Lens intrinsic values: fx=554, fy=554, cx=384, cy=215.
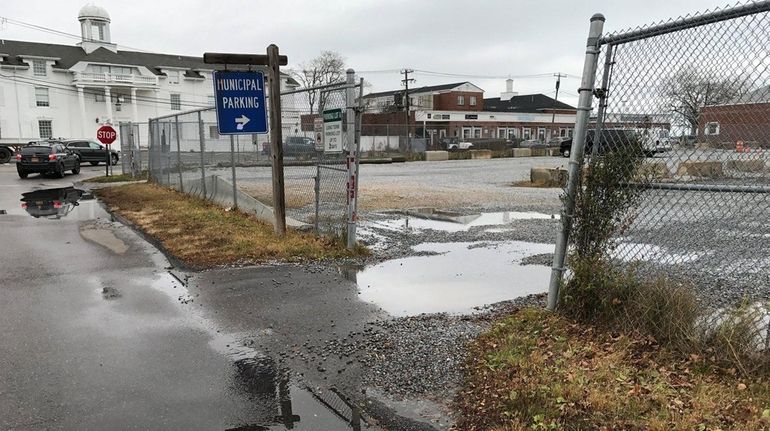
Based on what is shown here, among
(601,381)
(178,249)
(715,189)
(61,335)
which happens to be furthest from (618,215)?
(178,249)

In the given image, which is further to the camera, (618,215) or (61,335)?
(61,335)

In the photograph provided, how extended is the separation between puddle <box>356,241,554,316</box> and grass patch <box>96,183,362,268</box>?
3.70ft

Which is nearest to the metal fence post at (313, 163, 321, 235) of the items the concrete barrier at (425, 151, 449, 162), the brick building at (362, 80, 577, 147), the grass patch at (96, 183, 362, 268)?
the grass patch at (96, 183, 362, 268)

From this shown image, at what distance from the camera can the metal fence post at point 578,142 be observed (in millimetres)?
4105

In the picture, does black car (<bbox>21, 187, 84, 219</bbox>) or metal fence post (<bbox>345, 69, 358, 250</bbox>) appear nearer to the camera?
metal fence post (<bbox>345, 69, 358, 250</bbox>)

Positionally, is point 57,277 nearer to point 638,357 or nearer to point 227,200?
point 227,200

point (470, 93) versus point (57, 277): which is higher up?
point (470, 93)

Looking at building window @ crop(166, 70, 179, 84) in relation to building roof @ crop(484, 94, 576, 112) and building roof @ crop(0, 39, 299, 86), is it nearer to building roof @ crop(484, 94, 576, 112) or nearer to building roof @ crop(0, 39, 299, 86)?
building roof @ crop(0, 39, 299, 86)

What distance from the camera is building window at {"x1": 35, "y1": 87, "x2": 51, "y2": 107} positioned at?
165 feet

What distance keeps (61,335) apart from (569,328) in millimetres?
4216

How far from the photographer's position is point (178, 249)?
7.97m

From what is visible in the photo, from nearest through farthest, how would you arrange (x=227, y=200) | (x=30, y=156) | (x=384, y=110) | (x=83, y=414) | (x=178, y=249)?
(x=83, y=414) → (x=178, y=249) → (x=227, y=200) → (x=30, y=156) → (x=384, y=110)

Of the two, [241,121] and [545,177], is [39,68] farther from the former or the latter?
[241,121]

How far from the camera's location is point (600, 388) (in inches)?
131
